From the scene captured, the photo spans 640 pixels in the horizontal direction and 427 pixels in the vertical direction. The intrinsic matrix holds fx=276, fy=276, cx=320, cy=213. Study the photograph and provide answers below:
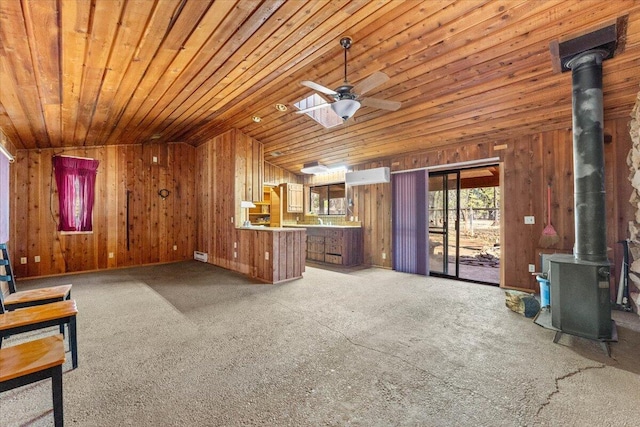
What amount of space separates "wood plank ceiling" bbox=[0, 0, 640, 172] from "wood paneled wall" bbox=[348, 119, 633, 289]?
27cm

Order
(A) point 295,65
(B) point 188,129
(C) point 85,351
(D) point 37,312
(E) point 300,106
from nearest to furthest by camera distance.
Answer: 1. (D) point 37,312
2. (C) point 85,351
3. (A) point 295,65
4. (E) point 300,106
5. (B) point 188,129

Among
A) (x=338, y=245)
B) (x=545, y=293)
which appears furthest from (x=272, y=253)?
(x=545, y=293)

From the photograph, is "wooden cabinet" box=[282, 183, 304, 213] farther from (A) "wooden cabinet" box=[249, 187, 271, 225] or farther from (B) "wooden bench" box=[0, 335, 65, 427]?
(B) "wooden bench" box=[0, 335, 65, 427]

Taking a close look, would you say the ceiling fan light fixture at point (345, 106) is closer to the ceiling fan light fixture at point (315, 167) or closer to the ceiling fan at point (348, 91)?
the ceiling fan at point (348, 91)

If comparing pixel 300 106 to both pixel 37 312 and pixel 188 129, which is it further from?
pixel 37 312

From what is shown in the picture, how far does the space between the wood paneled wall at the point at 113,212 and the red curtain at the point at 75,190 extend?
4.8 inches

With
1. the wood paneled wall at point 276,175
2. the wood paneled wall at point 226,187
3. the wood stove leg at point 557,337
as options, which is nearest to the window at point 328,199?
the wood paneled wall at point 276,175

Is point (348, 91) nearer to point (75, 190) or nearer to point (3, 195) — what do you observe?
point (3, 195)

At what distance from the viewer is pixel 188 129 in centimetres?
570

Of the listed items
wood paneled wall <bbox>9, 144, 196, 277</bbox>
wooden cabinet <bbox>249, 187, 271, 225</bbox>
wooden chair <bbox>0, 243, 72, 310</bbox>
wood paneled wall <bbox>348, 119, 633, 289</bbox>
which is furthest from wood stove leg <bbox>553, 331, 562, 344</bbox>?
wood paneled wall <bbox>9, 144, 196, 277</bbox>

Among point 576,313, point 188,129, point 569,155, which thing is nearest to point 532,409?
point 576,313

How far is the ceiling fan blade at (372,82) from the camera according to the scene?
2.60 metres

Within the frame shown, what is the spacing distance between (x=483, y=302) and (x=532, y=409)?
7.43ft

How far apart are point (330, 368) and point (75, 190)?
6.31 m
